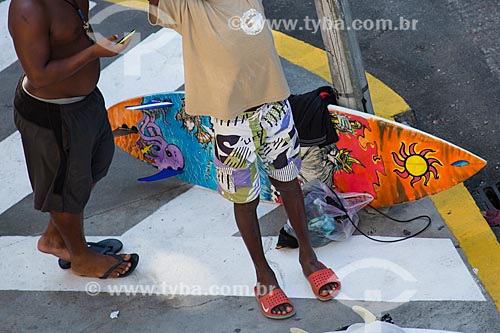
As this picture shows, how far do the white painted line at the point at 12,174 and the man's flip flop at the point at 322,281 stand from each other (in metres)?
2.12

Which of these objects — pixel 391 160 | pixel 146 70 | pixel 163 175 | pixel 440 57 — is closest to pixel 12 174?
pixel 163 175

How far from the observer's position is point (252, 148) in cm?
412

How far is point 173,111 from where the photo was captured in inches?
208

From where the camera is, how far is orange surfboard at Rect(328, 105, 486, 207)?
461 cm

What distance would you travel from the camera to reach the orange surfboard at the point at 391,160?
4.61 metres

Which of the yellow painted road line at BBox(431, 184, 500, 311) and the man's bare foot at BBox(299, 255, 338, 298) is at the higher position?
the man's bare foot at BBox(299, 255, 338, 298)

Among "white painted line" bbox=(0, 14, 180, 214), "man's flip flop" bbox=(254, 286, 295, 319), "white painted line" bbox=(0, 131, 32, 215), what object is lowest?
"man's flip flop" bbox=(254, 286, 295, 319)

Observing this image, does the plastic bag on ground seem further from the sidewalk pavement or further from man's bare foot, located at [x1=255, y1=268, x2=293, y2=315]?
man's bare foot, located at [x1=255, y1=268, x2=293, y2=315]

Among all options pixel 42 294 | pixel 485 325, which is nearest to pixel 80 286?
pixel 42 294

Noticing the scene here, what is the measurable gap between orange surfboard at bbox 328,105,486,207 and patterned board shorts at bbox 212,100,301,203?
641 mm

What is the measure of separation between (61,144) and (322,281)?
4.79ft

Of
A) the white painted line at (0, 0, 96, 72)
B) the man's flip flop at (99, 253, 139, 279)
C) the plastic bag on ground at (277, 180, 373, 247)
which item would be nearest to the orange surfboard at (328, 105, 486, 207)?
the plastic bag on ground at (277, 180, 373, 247)

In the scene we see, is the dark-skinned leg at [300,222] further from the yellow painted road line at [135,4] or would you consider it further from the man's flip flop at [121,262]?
the yellow painted road line at [135,4]

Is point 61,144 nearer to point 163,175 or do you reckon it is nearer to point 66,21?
point 66,21
